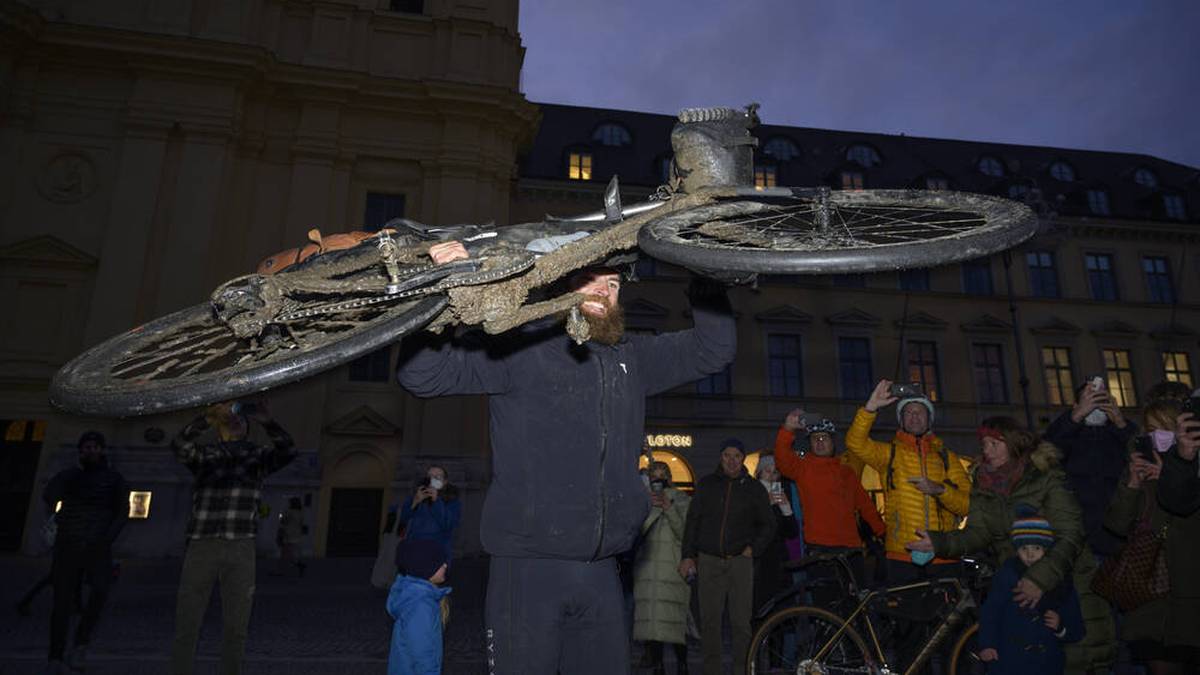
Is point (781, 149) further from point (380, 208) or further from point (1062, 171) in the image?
point (380, 208)

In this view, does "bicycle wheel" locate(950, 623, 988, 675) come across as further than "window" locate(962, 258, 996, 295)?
No

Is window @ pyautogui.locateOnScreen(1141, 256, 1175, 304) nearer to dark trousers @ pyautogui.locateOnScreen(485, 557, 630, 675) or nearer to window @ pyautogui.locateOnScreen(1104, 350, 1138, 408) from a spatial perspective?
window @ pyautogui.locateOnScreen(1104, 350, 1138, 408)

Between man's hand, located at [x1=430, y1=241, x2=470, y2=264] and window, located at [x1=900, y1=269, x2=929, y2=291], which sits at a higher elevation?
window, located at [x1=900, y1=269, x2=929, y2=291]

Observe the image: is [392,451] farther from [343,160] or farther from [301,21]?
[301,21]

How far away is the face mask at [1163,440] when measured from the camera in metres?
3.66

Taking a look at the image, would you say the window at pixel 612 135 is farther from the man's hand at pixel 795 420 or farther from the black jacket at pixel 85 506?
the black jacket at pixel 85 506

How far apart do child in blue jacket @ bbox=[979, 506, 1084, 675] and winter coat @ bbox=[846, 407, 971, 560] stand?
3.11 feet

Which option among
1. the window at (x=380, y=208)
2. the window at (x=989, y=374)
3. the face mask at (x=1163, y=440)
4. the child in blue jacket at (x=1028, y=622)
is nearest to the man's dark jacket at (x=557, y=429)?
the child in blue jacket at (x=1028, y=622)

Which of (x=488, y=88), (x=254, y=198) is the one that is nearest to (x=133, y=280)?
(x=254, y=198)

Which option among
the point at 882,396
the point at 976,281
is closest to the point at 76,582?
the point at 882,396

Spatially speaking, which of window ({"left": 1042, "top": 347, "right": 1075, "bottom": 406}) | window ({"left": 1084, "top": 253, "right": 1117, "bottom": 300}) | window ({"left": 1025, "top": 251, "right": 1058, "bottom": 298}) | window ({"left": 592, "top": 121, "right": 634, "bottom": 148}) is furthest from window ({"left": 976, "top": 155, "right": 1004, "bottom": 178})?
window ({"left": 592, "top": 121, "right": 634, "bottom": 148})

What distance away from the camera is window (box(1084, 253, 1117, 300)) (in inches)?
1086

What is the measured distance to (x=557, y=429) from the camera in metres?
2.48

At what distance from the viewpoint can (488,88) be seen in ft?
68.9
